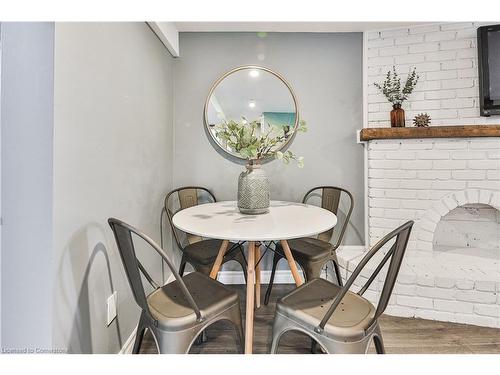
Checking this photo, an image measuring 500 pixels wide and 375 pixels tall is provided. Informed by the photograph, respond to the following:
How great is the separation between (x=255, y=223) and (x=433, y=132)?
163cm

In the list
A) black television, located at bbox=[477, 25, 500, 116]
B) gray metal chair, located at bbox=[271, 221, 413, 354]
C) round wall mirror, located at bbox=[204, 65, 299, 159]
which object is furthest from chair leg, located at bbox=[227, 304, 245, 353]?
black television, located at bbox=[477, 25, 500, 116]

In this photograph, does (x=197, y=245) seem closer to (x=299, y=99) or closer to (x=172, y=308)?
(x=172, y=308)

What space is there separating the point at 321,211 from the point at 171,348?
1.16 meters

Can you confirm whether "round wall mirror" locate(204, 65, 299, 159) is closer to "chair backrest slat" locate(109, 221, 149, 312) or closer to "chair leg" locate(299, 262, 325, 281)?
"chair leg" locate(299, 262, 325, 281)

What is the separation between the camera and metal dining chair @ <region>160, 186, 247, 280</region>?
177cm

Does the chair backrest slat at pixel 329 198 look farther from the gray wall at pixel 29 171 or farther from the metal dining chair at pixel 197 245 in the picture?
the gray wall at pixel 29 171

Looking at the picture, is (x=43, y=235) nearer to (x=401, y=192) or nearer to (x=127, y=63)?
(x=127, y=63)

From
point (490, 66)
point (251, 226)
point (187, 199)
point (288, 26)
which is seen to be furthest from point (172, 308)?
point (490, 66)

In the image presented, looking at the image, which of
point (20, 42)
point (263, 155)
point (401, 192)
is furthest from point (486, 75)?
point (20, 42)

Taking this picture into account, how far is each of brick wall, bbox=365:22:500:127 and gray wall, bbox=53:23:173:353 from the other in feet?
6.23

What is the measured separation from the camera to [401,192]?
2197mm

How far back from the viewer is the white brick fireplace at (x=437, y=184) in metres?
1.91
